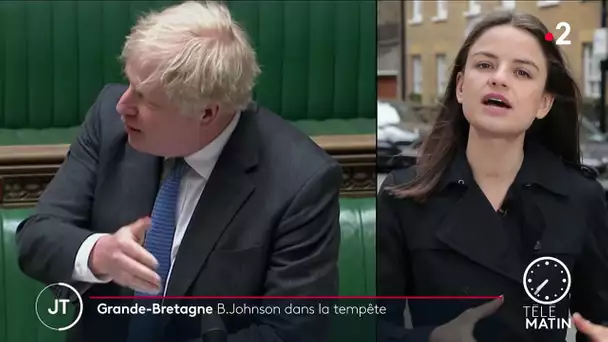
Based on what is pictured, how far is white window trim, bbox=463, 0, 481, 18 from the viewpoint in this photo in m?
1.90

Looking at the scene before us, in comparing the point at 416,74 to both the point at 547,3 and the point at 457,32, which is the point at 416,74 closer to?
the point at 457,32

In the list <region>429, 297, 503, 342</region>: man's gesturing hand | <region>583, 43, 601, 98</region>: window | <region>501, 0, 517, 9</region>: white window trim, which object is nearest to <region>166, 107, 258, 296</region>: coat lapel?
<region>429, 297, 503, 342</region>: man's gesturing hand

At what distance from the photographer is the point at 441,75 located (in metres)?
1.91

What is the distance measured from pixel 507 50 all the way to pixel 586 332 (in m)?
0.73

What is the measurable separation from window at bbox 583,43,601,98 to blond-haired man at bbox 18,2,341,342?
637 mm

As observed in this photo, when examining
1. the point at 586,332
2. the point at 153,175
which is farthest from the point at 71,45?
the point at 586,332

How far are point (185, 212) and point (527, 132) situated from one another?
85cm

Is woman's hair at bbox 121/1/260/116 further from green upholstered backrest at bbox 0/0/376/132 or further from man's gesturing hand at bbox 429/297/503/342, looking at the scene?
man's gesturing hand at bbox 429/297/503/342

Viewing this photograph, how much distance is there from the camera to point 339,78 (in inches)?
75.6

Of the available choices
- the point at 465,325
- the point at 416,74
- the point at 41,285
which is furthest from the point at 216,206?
the point at 465,325

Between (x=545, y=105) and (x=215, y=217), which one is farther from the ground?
(x=545, y=105)

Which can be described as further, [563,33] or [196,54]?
[563,33]

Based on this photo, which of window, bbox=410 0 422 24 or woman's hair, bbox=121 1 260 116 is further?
window, bbox=410 0 422 24

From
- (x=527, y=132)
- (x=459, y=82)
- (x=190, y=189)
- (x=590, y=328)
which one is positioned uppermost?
(x=459, y=82)
